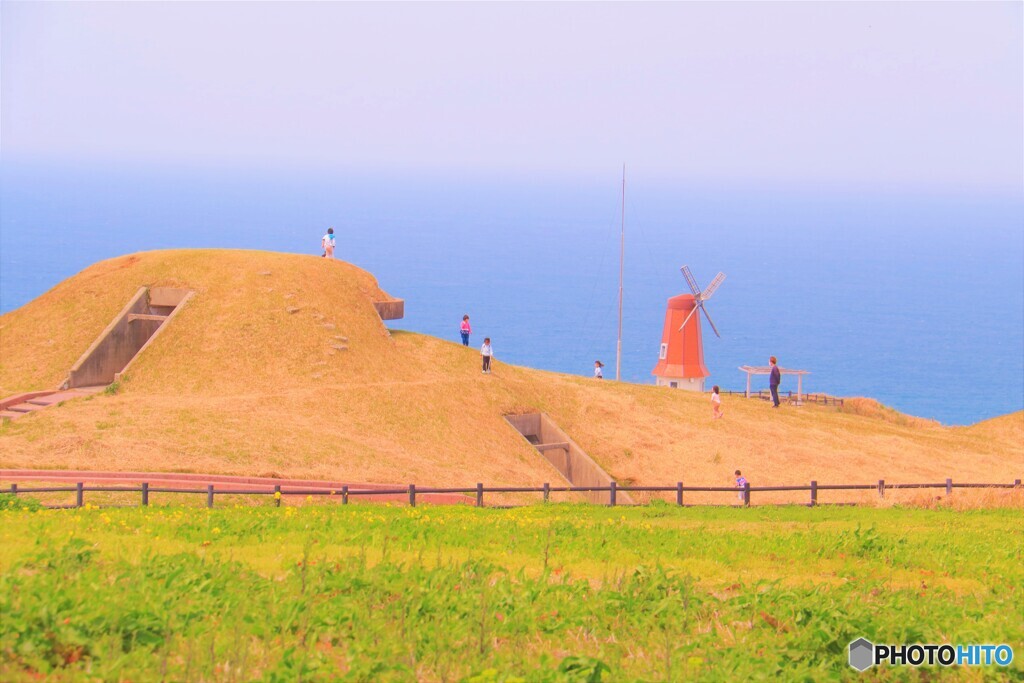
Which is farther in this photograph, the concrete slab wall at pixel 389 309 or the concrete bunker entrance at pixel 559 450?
the concrete slab wall at pixel 389 309

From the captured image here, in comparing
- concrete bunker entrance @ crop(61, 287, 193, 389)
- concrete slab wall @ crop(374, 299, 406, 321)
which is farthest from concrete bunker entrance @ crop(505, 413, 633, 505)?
concrete bunker entrance @ crop(61, 287, 193, 389)

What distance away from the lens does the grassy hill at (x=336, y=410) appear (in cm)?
3127

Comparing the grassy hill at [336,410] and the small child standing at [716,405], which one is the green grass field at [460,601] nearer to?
the grassy hill at [336,410]

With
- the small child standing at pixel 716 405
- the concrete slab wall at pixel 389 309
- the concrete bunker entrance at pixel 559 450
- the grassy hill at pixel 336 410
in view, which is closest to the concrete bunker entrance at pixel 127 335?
the grassy hill at pixel 336 410

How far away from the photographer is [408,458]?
33.0 metres

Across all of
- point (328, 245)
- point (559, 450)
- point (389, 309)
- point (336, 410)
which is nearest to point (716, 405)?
point (559, 450)

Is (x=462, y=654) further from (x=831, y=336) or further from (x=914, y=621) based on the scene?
(x=831, y=336)

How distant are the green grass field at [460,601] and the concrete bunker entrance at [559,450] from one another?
18429 millimetres

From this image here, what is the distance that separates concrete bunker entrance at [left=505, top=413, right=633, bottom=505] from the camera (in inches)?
1491

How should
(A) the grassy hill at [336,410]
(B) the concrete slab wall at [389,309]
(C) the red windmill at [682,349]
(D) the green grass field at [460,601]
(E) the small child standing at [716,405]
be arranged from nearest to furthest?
(D) the green grass field at [460,601], (A) the grassy hill at [336,410], (E) the small child standing at [716,405], (B) the concrete slab wall at [389,309], (C) the red windmill at [682,349]

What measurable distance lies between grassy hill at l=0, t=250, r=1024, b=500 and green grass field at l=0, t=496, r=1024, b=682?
39.7 ft

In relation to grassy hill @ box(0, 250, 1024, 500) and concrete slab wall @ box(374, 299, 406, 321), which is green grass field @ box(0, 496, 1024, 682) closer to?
grassy hill @ box(0, 250, 1024, 500)


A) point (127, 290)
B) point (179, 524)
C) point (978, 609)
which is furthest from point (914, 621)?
point (127, 290)

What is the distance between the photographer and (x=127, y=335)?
38750 millimetres
